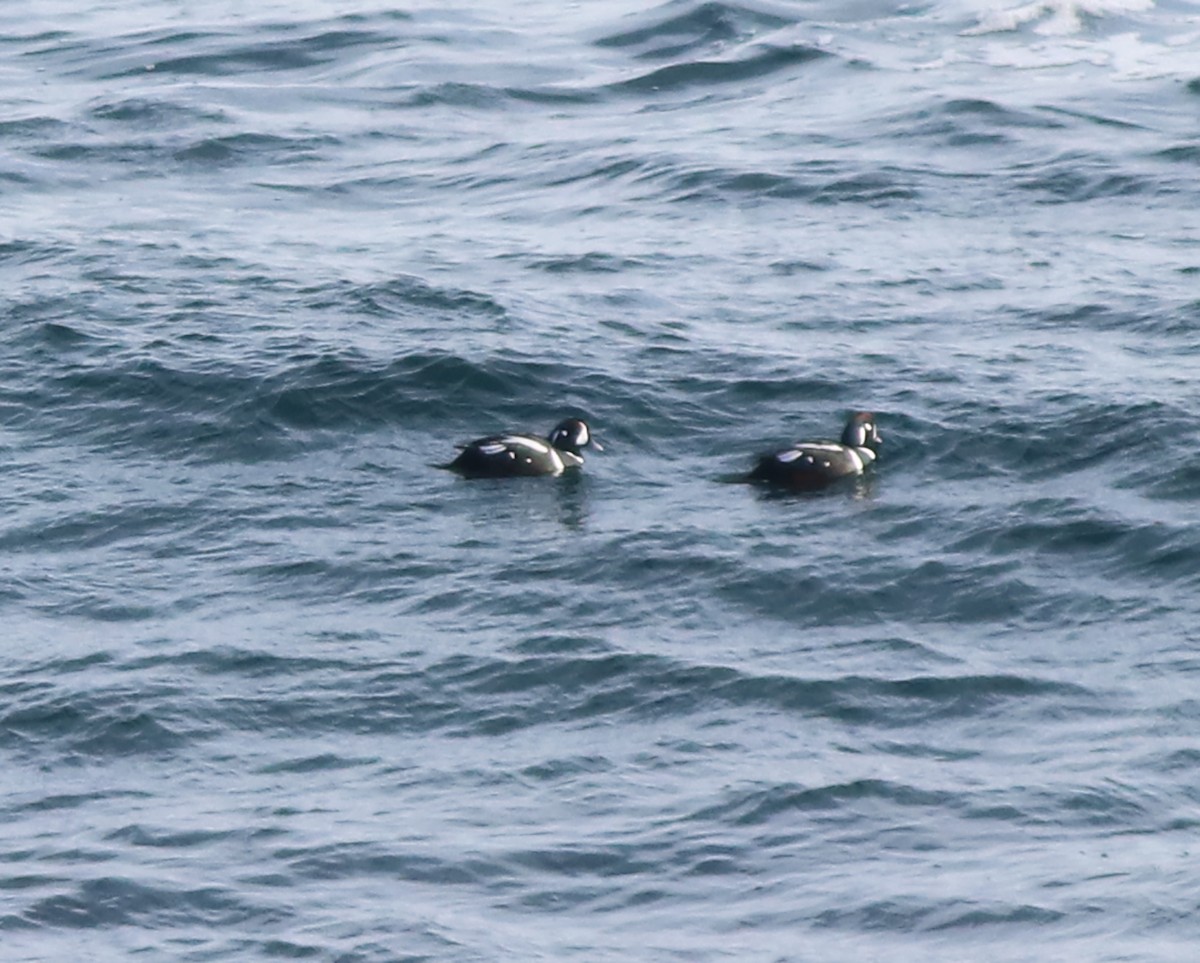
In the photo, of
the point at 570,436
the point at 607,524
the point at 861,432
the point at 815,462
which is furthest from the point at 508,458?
the point at 861,432

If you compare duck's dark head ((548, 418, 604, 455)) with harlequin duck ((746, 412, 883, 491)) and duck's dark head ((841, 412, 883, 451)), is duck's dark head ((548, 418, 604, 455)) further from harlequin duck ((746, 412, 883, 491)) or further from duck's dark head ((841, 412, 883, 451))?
duck's dark head ((841, 412, 883, 451))

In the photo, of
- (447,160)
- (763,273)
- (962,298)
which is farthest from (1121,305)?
(447,160)

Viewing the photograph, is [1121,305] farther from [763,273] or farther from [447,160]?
[447,160]

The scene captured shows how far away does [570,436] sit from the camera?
19.0 m

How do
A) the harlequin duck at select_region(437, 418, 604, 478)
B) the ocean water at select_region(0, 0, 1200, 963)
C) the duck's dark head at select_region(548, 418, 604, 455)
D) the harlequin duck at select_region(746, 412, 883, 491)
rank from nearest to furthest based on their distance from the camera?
the ocean water at select_region(0, 0, 1200, 963) → the harlequin duck at select_region(746, 412, 883, 491) → the harlequin duck at select_region(437, 418, 604, 478) → the duck's dark head at select_region(548, 418, 604, 455)

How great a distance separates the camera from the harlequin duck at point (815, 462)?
18234 millimetres

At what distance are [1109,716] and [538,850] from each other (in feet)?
12.2

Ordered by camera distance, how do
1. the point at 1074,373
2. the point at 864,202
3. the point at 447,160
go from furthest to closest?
the point at 447,160
the point at 864,202
the point at 1074,373

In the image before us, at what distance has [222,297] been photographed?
2248 centimetres

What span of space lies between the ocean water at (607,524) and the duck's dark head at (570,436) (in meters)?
0.48

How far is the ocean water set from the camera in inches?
510

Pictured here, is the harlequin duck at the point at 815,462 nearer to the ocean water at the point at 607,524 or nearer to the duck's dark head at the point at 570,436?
the ocean water at the point at 607,524

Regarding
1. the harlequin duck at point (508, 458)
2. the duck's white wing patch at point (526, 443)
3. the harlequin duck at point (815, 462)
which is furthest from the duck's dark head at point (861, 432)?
the duck's white wing patch at point (526, 443)

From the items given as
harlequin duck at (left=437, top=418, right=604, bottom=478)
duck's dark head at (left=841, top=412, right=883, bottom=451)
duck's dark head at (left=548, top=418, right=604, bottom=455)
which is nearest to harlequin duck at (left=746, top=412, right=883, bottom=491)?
duck's dark head at (left=841, top=412, right=883, bottom=451)
